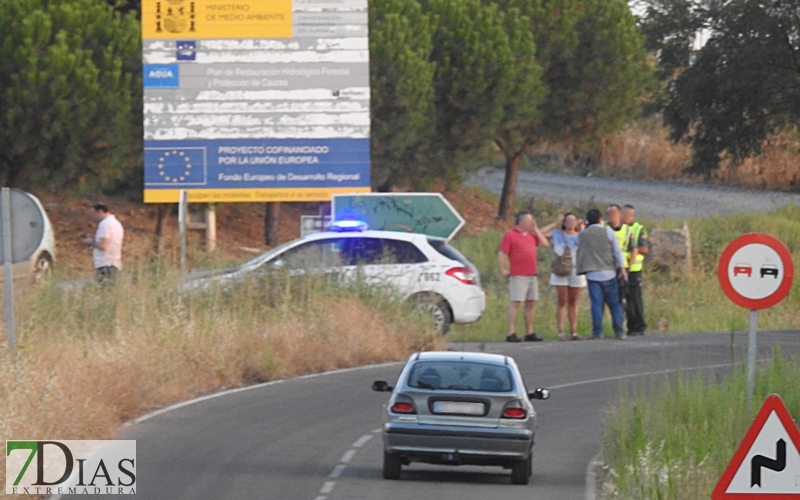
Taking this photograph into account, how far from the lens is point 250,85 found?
26.8 m

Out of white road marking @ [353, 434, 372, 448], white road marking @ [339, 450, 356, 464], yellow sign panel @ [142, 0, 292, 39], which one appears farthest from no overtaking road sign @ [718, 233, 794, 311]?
yellow sign panel @ [142, 0, 292, 39]

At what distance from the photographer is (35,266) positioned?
78.7ft

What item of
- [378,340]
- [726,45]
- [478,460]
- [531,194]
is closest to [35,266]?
[378,340]

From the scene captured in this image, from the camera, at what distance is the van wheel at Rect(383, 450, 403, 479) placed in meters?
10.6

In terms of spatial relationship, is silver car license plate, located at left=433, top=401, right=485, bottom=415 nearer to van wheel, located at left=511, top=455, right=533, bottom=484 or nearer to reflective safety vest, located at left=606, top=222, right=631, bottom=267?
van wheel, located at left=511, top=455, right=533, bottom=484

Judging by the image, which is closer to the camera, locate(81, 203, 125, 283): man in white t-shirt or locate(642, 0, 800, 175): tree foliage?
locate(81, 203, 125, 283): man in white t-shirt

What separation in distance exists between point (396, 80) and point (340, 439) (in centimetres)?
2668

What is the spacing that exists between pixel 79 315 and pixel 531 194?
39436 mm

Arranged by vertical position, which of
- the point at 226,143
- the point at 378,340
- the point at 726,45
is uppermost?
the point at 726,45

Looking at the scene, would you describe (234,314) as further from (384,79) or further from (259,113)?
(384,79)

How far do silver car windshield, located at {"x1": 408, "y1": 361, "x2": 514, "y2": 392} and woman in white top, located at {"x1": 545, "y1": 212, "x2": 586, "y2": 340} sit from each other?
9408 millimetres

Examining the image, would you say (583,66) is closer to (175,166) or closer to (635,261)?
(175,166)

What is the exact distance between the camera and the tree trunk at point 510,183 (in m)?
49.8

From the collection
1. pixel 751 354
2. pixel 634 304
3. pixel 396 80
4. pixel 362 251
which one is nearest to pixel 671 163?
pixel 396 80
